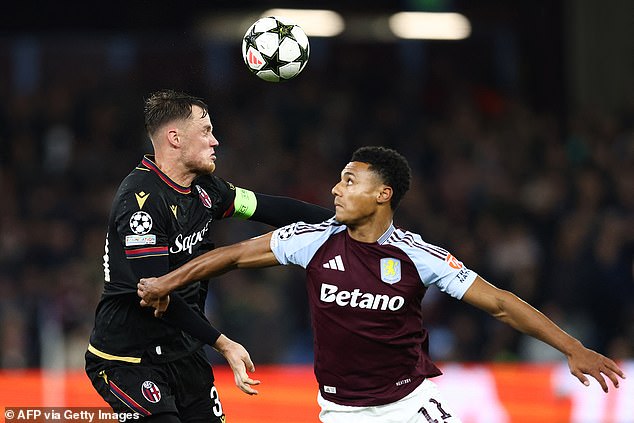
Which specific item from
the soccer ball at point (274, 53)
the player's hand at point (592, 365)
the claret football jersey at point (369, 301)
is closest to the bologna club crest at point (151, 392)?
the claret football jersey at point (369, 301)

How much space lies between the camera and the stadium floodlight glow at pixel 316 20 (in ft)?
48.5

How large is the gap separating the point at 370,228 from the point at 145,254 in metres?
1.01

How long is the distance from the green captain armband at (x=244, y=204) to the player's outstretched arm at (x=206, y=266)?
556 millimetres

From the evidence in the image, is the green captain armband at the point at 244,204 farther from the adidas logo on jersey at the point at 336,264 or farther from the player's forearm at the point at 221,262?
the adidas logo on jersey at the point at 336,264

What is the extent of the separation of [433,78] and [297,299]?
471cm

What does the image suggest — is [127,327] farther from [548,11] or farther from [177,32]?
[548,11]

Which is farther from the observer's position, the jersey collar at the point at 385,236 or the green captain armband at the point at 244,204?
the green captain armband at the point at 244,204

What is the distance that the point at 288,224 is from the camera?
5773 millimetres

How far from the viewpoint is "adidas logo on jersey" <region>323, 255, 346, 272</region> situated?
5.08 meters

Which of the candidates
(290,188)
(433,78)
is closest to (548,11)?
(433,78)

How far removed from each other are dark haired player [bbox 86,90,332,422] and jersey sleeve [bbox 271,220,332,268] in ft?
1.45

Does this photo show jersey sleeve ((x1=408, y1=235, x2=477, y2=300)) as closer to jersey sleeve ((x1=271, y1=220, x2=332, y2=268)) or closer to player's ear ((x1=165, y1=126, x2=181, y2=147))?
jersey sleeve ((x1=271, y1=220, x2=332, y2=268))

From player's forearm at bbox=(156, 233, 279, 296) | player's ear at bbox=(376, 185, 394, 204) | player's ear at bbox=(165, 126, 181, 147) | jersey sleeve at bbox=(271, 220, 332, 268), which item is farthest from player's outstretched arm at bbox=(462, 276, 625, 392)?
player's ear at bbox=(165, 126, 181, 147)

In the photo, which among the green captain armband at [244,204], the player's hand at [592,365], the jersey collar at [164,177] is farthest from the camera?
the green captain armband at [244,204]
